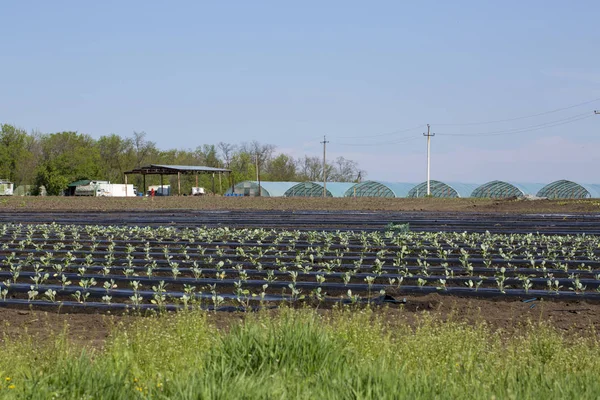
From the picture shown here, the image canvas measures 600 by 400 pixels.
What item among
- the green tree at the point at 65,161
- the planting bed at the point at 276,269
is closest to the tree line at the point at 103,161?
the green tree at the point at 65,161

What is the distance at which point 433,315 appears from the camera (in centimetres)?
843

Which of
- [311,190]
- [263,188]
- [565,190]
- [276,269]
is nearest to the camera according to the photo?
[276,269]

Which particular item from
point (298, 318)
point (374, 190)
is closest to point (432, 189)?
point (374, 190)

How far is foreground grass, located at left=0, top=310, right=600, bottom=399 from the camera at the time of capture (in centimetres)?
461

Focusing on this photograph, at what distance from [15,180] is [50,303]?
2686 inches

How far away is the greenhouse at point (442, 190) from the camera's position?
197 feet

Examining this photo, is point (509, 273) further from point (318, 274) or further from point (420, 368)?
point (420, 368)

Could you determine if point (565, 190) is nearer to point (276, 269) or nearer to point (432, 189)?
point (432, 189)

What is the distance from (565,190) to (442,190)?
9.66m

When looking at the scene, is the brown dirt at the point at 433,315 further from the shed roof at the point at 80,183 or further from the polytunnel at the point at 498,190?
the shed roof at the point at 80,183

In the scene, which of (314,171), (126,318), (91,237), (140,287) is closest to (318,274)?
(140,287)

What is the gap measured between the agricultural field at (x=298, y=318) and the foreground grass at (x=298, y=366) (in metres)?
0.02

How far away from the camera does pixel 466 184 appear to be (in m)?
64.9

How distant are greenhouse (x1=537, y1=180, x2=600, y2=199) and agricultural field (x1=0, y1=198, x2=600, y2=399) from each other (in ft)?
126
